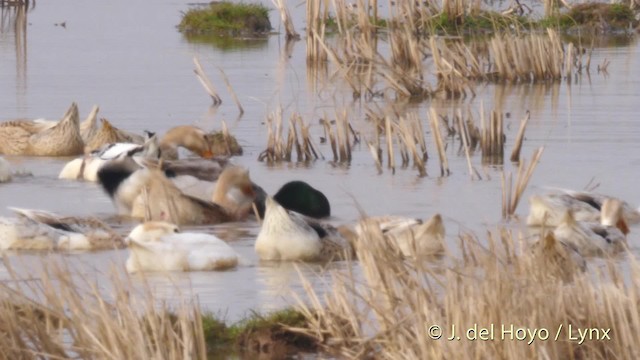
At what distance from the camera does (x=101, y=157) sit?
45.7 feet

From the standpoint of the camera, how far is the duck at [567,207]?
11.1 metres

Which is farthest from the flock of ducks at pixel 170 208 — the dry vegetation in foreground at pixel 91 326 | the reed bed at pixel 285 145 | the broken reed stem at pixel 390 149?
the broken reed stem at pixel 390 149

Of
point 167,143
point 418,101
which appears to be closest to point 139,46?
point 418,101

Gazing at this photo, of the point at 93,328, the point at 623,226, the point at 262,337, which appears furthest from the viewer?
the point at 623,226

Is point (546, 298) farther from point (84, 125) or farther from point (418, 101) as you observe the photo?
point (418, 101)

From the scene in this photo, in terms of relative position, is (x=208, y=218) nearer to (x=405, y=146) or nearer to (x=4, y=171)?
(x=4, y=171)

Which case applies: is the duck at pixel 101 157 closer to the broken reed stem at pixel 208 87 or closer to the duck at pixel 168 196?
the duck at pixel 168 196

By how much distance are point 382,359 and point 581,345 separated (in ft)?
2.68

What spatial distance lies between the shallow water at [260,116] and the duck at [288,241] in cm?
13

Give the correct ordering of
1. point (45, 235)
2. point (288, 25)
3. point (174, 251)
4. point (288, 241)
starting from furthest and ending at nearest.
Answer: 1. point (288, 25)
2. point (45, 235)
3. point (288, 241)
4. point (174, 251)

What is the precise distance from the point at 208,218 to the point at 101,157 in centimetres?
240

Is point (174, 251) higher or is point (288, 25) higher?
point (174, 251)

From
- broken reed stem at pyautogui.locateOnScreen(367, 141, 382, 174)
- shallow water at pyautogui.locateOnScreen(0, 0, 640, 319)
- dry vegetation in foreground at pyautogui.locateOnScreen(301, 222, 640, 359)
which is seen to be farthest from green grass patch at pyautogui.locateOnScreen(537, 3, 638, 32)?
dry vegetation in foreground at pyautogui.locateOnScreen(301, 222, 640, 359)

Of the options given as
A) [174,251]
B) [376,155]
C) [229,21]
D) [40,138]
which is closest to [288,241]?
[174,251]
